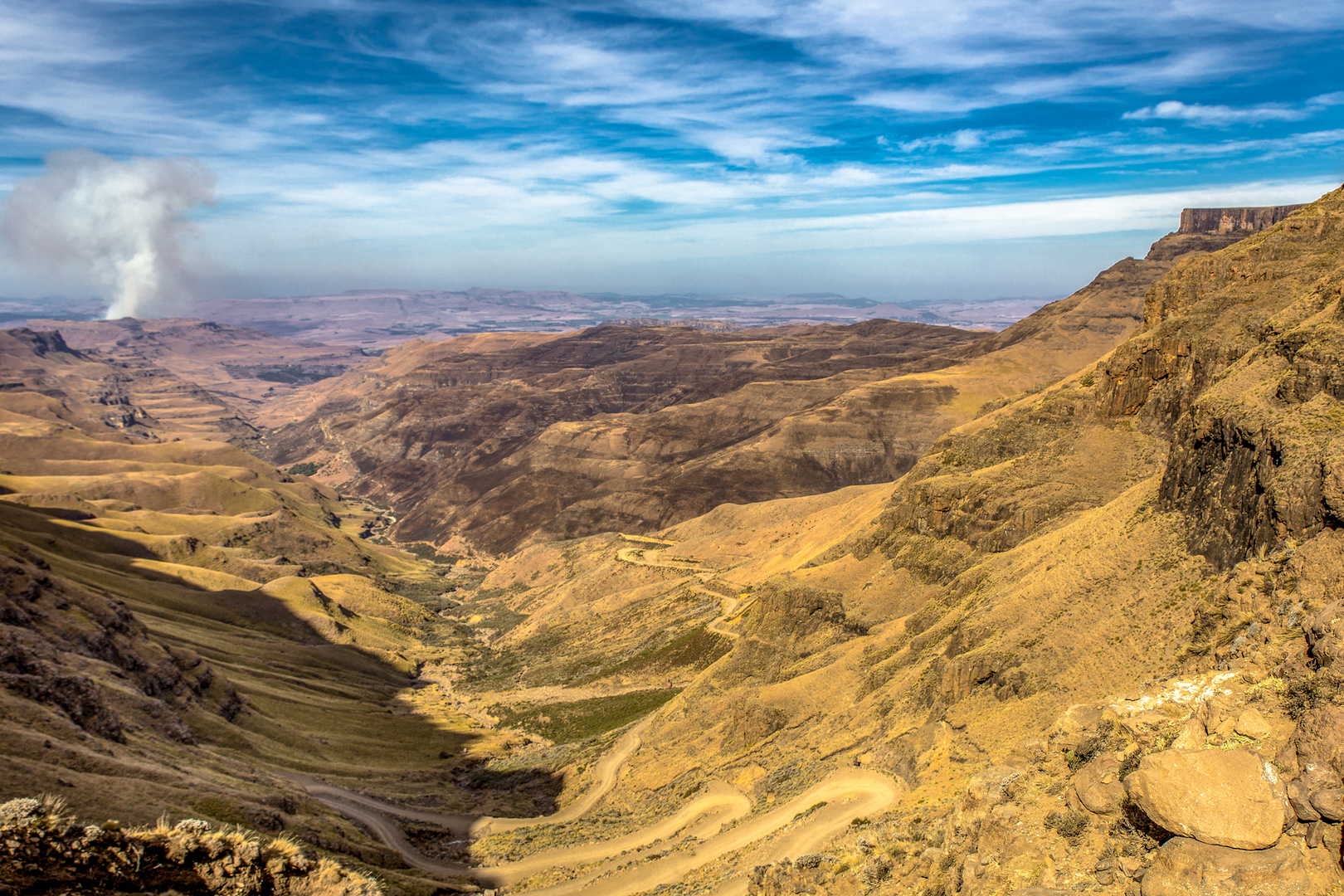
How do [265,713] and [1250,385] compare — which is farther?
[265,713]

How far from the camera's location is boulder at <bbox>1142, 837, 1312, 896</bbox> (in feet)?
46.4

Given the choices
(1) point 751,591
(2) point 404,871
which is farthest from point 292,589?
(2) point 404,871

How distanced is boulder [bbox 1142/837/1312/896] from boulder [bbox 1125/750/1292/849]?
0.18m

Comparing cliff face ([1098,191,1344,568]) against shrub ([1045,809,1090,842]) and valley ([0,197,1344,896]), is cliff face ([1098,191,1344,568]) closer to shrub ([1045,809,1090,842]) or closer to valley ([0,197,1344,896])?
valley ([0,197,1344,896])

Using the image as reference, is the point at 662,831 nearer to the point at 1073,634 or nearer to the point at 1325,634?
the point at 1073,634

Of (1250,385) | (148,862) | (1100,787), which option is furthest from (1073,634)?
(148,862)

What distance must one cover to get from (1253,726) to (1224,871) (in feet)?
12.4

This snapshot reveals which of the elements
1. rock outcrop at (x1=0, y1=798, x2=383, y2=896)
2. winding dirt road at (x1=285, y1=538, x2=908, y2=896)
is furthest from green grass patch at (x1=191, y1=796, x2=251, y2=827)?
winding dirt road at (x1=285, y1=538, x2=908, y2=896)

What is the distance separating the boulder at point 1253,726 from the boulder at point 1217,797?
1.75 meters

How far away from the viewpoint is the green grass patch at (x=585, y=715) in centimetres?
8044

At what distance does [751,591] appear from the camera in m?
97.9

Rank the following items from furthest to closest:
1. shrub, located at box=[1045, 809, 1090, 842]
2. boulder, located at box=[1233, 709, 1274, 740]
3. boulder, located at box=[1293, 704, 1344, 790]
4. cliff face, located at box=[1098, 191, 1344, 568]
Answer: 1. cliff face, located at box=[1098, 191, 1344, 568]
2. shrub, located at box=[1045, 809, 1090, 842]
3. boulder, located at box=[1233, 709, 1274, 740]
4. boulder, located at box=[1293, 704, 1344, 790]

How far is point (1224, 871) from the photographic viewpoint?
14.7 meters

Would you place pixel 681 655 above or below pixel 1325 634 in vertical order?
below
